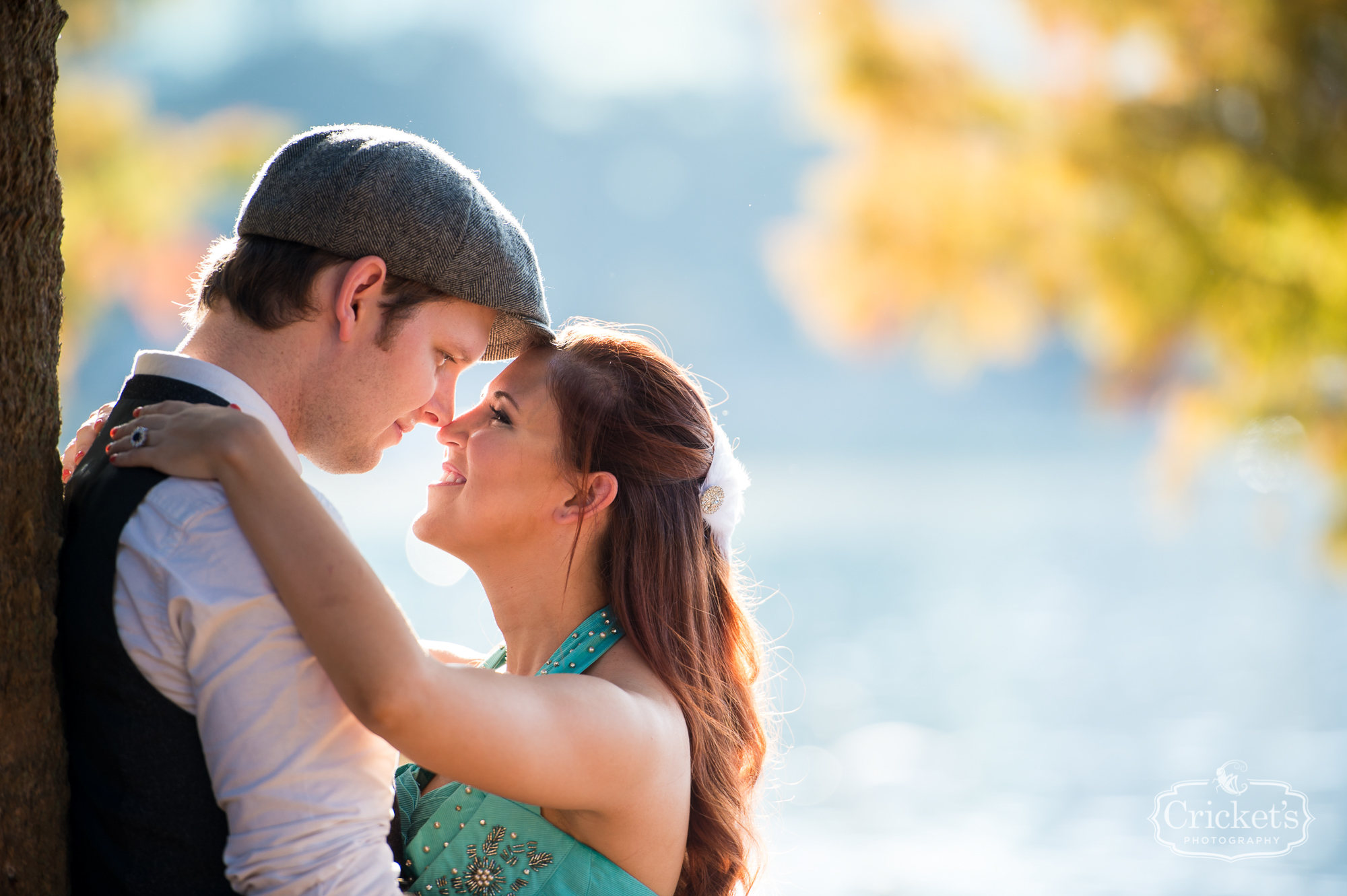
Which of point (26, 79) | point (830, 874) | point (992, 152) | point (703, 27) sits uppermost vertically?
point (703, 27)

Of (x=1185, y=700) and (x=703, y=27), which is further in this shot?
(x=703, y=27)

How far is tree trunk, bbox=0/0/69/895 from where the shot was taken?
4.39ft

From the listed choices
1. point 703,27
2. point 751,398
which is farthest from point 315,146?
point 751,398

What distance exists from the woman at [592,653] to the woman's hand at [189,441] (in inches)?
15.4

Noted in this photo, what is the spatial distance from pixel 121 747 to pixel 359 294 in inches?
29.9

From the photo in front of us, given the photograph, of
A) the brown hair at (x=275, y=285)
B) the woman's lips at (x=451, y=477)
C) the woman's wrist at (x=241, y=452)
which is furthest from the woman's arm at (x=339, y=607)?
the woman's lips at (x=451, y=477)

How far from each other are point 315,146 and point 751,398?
Answer: 15654 centimetres

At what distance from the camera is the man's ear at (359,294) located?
172cm

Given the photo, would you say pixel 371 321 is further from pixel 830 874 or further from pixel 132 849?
pixel 830 874

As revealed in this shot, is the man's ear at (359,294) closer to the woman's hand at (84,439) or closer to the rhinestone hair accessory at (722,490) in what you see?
the woman's hand at (84,439)

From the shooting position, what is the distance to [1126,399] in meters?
7.25

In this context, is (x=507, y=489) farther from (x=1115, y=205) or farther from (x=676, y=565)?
(x=1115, y=205)

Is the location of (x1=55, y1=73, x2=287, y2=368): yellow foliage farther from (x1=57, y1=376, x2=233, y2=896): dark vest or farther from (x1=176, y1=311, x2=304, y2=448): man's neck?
(x1=57, y1=376, x2=233, y2=896): dark vest

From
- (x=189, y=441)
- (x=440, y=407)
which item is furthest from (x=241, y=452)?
(x=440, y=407)
